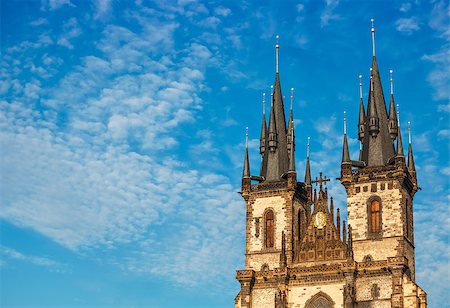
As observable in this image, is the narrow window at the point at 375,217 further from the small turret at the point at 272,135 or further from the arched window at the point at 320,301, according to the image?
the small turret at the point at 272,135

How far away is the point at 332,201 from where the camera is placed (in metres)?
82.3

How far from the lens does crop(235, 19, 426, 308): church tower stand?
252 feet

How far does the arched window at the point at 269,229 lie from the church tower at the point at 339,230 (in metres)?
0.10

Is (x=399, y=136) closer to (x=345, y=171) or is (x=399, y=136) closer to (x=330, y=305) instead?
(x=345, y=171)

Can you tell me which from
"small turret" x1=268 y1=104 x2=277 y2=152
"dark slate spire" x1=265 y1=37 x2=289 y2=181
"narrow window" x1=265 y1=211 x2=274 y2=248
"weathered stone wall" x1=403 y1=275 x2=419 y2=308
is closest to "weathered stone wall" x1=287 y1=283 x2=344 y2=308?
"narrow window" x1=265 y1=211 x2=274 y2=248

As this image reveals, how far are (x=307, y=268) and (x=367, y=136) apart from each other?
14073 mm

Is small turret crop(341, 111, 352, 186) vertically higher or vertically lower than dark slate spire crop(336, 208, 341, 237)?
higher

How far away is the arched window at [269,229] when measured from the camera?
Result: 8276cm

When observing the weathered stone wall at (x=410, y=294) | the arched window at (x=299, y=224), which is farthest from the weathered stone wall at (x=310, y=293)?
the weathered stone wall at (x=410, y=294)

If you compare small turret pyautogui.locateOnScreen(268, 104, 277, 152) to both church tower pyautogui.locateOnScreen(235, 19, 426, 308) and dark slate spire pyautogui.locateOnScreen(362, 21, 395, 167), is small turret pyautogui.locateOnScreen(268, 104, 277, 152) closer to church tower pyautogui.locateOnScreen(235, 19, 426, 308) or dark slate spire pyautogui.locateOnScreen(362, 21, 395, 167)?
church tower pyautogui.locateOnScreen(235, 19, 426, 308)

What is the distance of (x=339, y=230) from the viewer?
80.6 m

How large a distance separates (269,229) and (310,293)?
25.5ft

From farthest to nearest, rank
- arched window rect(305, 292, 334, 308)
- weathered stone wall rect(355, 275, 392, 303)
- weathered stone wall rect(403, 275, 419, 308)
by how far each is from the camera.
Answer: arched window rect(305, 292, 334, 308) → weathered stone wall rect(355, 275, 392, 303) → weathered stone wall rect(403, 275, 419, 308)

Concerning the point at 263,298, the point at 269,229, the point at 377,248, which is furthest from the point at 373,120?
the point at 263,298
